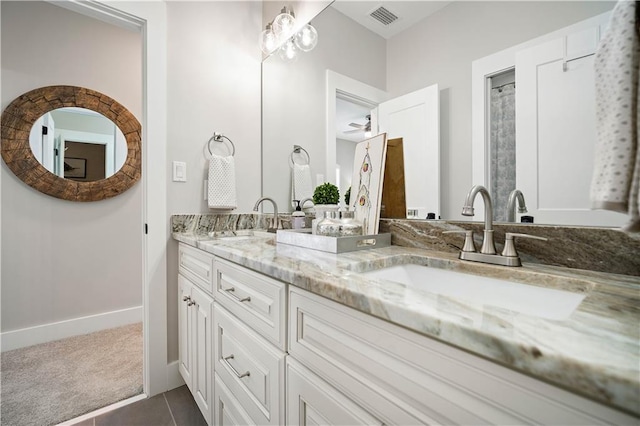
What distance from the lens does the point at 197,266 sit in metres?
1.34

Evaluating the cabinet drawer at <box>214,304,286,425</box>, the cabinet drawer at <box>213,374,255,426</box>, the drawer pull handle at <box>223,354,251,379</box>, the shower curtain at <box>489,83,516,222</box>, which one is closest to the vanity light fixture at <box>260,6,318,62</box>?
the shower curtain at <box>489,83,516,222</box>

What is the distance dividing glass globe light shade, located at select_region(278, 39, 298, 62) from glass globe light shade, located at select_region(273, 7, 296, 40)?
0.16 ft

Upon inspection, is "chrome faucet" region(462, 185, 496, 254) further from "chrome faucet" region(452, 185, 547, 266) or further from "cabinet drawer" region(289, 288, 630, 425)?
"cabinet drawer" region(289, 288, 630, 425)

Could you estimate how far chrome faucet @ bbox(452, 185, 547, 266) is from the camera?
0.79 metres

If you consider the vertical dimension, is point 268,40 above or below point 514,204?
above

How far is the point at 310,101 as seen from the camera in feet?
5.73

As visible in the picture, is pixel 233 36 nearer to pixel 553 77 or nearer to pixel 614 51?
pixel 553 77

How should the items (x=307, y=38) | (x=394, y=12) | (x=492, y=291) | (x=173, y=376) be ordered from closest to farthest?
(x=492, y=291) < (x=394, y=12) < (x=173, y=376) < (x=307, y=38)

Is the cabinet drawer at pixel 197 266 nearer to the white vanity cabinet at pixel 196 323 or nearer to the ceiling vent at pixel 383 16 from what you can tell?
the white vanity cabinet at pixel 196 323

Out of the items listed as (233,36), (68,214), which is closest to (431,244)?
(233,36)

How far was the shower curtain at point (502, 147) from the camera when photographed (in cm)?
87

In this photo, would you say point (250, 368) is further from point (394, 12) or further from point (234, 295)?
point (394, 12)

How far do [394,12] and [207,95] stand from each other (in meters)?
1.15

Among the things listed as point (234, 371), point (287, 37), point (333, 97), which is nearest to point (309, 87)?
point (333, 97)
